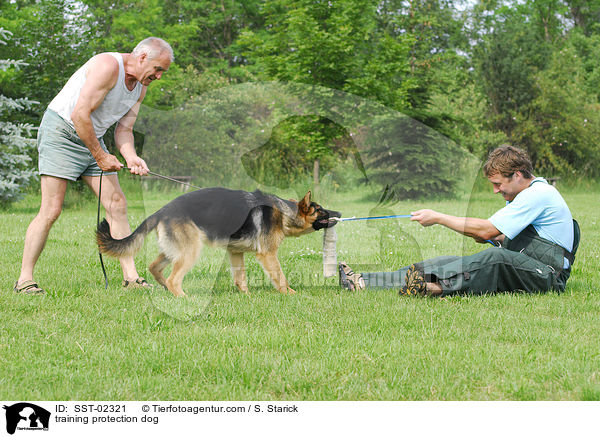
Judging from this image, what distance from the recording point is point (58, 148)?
5.08 meters

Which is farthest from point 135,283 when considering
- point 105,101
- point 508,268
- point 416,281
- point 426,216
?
point 508,268

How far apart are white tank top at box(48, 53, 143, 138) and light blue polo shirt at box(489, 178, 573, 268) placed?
3298mm

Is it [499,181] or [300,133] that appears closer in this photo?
[300,133]

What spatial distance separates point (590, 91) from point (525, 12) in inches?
388

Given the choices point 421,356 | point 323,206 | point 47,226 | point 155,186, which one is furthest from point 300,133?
point 47,226

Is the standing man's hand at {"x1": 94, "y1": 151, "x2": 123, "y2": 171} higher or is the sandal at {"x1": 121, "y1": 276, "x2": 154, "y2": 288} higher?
the standing man's hand at {"x1": 94, "y1": 151, "x2": 123, "y2": 171}

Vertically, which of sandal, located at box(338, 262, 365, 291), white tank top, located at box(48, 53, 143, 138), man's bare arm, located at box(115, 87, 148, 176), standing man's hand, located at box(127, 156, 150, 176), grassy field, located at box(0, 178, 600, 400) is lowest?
grassy field, located at box(0, 178, 600, 400)

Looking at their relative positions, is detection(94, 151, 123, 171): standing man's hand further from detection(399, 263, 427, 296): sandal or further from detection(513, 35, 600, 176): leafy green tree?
detection(513, 35, 600, 176): leafy green tree

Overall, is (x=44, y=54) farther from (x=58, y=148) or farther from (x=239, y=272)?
(x=239, y=272)

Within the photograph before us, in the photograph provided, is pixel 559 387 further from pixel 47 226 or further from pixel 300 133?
pixel 47 226

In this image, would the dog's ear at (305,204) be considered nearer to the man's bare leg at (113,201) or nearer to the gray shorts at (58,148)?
the man's bare leg at (113,201)

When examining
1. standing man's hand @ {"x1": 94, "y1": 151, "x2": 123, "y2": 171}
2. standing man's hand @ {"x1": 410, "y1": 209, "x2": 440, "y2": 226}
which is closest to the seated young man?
standing man's hand @ {"x1": 410, "y1": 209, "x2": 440, "y2": 226}

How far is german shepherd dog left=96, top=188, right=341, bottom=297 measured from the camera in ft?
13.9

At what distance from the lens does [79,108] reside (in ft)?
15.3
